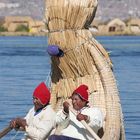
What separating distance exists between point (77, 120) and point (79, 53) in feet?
5.64

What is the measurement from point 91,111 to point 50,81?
2074mm

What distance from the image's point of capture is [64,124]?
11227mm

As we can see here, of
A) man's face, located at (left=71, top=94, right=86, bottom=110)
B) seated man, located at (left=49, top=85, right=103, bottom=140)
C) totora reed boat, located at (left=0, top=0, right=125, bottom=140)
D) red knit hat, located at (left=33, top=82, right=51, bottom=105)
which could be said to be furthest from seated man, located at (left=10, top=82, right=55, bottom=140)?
totora reed boat, located at (left=0, top=0, right=125, bottom=140)

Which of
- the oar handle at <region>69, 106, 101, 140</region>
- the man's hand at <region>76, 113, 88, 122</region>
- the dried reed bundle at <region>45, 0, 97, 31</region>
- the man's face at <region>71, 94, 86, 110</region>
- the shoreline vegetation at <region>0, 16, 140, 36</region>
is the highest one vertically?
the dried reed bundle at <region>45, 0, 97, 31</region>

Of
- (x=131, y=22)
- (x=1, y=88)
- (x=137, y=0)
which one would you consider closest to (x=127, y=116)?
(x=1, y=88)

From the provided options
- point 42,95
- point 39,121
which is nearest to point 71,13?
point 42,95

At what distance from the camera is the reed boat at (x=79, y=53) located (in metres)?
12.5

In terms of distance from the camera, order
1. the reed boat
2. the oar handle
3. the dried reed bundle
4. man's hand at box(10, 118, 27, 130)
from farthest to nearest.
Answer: the dried reed bundle
the reed boat
man's hand at box(10, 118, 27, 130)
the oar handle

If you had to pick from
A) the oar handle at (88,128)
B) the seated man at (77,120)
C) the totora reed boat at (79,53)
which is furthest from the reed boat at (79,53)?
the oar handle at (88,128)

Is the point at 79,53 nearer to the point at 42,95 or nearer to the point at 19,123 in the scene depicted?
the point at 42,95

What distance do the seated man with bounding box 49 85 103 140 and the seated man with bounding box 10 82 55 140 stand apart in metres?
0.14

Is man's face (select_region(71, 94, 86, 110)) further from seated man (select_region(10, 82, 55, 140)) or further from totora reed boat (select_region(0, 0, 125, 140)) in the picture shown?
totora reed boat (select_region(0, 0, 125, 140))

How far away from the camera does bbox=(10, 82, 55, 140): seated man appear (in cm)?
1100

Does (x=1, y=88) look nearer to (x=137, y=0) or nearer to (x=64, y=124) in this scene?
(x=64, y=124)
